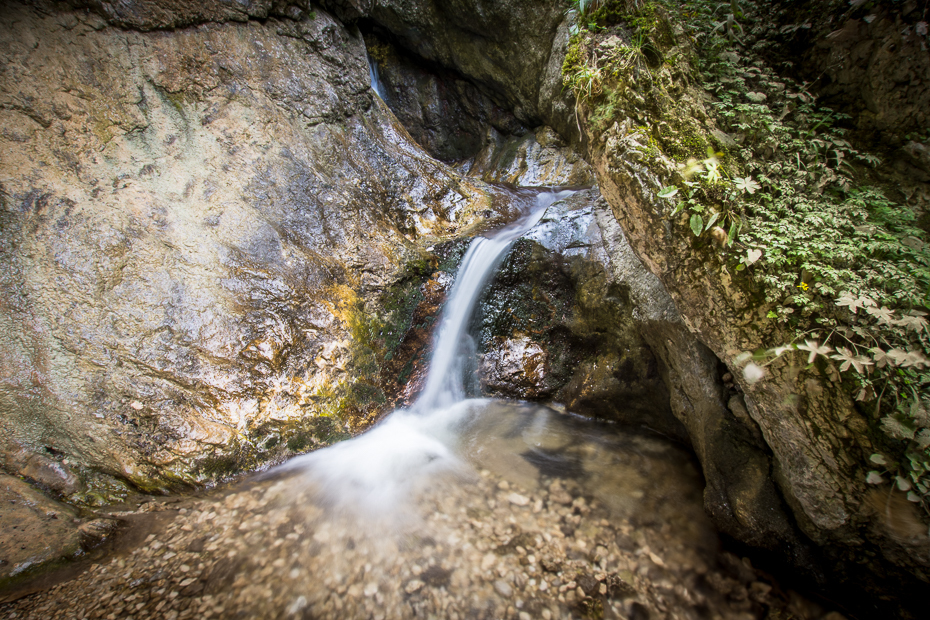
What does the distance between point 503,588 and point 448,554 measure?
50 cm

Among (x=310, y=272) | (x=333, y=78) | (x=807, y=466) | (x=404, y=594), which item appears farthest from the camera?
(x=333, y=78)

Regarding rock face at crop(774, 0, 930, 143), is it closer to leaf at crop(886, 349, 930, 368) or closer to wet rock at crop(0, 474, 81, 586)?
leaf at crop(886, 349, 930, 368)

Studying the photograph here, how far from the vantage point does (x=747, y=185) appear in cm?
244

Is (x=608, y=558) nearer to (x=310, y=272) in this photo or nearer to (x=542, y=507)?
(x=542, y=507)

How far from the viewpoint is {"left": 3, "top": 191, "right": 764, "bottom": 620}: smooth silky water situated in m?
2.67

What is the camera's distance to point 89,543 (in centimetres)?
306

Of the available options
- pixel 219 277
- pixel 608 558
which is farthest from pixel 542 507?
pixel 219 277

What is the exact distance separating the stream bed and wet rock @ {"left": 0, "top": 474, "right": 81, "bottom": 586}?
0.91 ft

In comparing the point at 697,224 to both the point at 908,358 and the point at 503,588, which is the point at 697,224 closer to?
the point at 908,358

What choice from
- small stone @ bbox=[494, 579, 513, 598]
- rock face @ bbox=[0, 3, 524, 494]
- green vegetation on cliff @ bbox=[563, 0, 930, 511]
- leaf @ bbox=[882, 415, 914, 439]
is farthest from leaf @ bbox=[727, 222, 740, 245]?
rock face @ bbox=[0, 3, 524, 494]

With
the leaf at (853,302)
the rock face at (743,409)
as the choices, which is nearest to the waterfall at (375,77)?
the rock face at (743,409)

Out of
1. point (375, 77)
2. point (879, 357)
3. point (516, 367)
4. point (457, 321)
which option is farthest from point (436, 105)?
point (879, 357)

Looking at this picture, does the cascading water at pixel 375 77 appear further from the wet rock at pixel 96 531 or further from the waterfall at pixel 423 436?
the wet rock at pixel 96 531

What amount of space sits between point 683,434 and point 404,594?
3346mm
